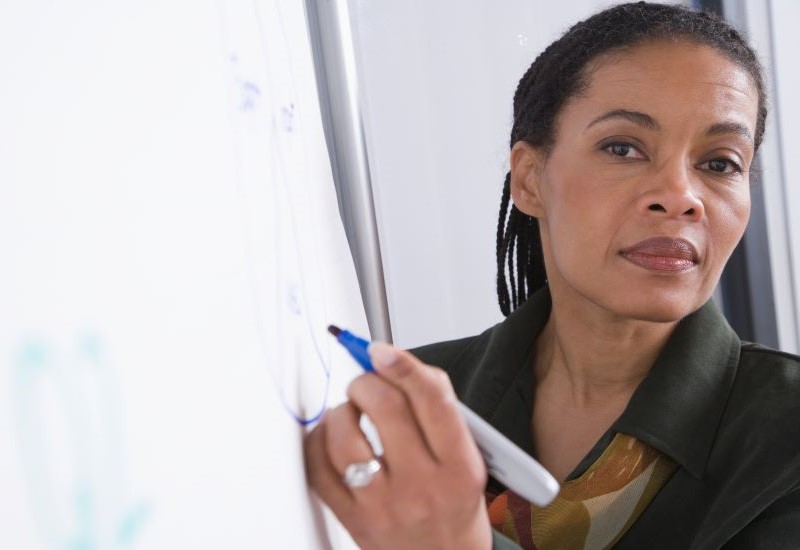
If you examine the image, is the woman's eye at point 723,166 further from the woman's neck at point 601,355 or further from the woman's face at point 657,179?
the woman's neck at point 601,355

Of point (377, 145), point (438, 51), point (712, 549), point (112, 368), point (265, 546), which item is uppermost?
point (438, 51)

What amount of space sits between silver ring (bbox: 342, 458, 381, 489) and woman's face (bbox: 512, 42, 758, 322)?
1.38 ft

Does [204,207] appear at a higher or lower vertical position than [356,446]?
higher

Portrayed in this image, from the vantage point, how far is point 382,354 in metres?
0.37

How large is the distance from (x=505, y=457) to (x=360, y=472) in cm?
7

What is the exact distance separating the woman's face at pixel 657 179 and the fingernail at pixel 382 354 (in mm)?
420

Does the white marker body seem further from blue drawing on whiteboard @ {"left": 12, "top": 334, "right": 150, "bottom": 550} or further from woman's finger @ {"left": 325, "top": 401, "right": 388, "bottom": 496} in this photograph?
blue drawing on whiteboard @ {"left": 12, "top": 334, "right": 150, "bottom": 550}

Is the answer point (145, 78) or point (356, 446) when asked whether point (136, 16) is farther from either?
point (356, 446)

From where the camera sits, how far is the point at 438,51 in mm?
1246

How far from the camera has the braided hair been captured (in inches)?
30.9

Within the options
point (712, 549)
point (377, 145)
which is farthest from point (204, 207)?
point (377, 145)

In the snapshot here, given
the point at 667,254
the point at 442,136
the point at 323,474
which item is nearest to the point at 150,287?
the point at 323,474

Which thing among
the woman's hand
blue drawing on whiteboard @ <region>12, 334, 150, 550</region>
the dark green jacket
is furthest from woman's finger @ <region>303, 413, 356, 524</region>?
the dark green jacket

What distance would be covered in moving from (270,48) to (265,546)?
0.86 feet
